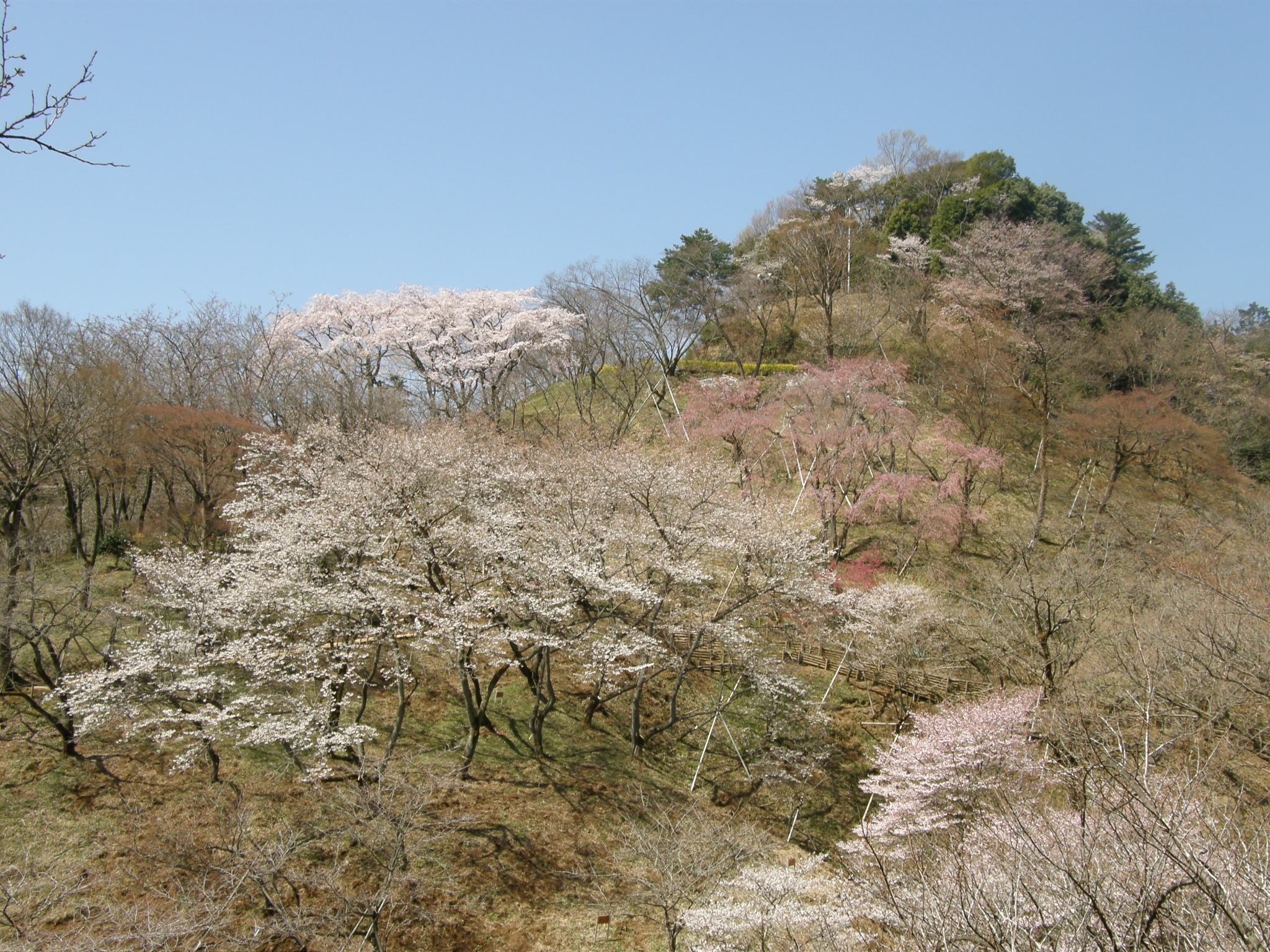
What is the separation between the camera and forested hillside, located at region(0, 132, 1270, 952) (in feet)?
27.4

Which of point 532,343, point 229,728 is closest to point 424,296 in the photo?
point 532,343

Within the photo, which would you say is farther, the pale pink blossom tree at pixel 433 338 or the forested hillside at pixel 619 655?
the pale pink blossom tree at pixel 433 338

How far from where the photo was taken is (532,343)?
29.5 metres

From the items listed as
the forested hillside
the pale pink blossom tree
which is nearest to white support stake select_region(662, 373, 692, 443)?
the forested hillside

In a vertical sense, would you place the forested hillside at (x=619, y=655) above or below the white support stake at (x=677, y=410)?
below

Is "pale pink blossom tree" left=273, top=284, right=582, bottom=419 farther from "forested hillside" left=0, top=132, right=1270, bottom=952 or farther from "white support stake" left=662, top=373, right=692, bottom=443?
"white support stake" left=662, top=373, right=692, bottom=443

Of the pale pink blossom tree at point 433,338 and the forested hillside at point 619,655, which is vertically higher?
the pale pink blossom tree at point 433,338

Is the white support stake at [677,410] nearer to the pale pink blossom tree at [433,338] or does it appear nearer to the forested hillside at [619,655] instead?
the forested hillside at [619,655]

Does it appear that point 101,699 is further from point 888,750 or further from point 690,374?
point 690,374

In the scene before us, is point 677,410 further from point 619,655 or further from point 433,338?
point 619,655

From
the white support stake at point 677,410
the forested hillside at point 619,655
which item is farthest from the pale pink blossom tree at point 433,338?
the white support stake at point 677,410

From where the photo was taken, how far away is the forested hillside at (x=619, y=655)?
8359mm

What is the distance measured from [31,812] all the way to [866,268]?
36.8 metres

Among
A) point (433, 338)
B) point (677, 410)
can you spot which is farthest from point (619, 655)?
point (433, 338)
